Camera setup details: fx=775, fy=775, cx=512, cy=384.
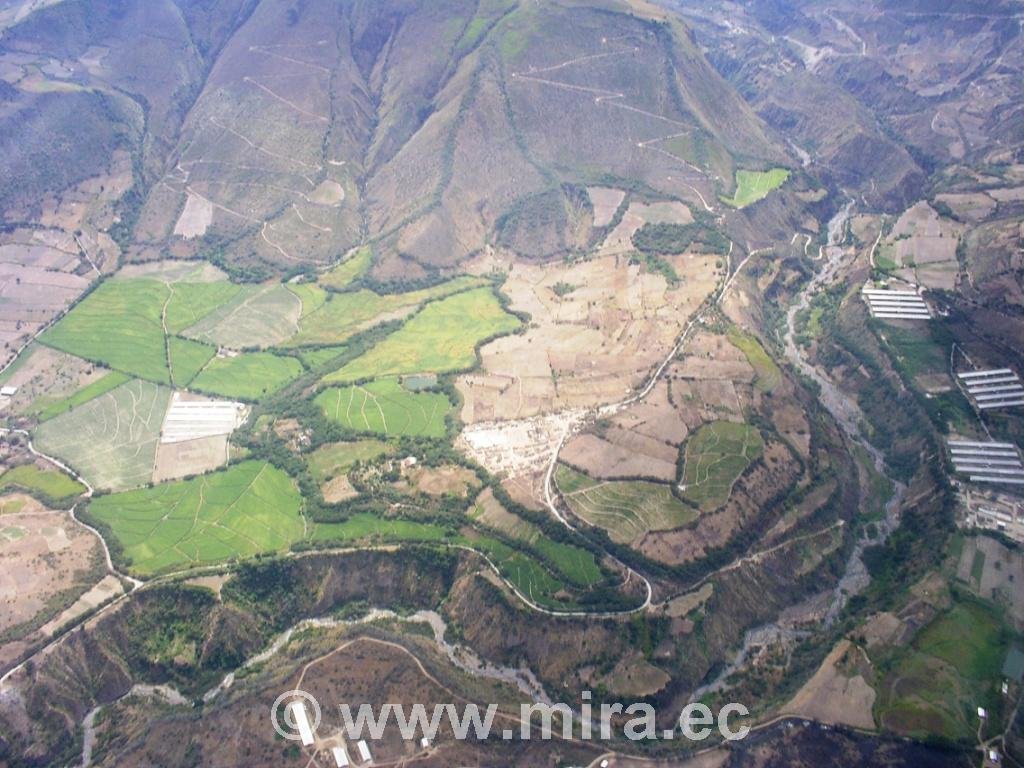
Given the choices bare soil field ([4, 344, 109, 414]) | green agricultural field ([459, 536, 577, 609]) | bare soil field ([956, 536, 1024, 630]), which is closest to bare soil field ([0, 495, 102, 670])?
bare soil field ([4, 344, 109, 414])

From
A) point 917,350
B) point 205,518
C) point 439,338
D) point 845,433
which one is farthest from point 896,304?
point 205,518

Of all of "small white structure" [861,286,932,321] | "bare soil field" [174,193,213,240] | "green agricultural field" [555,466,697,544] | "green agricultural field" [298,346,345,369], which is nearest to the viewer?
"green agricultural field" [555,466,697,544]

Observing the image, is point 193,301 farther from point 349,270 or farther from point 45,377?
point 349,270

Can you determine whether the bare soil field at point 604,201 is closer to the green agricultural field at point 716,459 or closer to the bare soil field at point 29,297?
the green agricultural field at point 716,459

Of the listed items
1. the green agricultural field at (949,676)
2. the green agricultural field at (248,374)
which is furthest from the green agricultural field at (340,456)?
the green agricultural field at (949,676)

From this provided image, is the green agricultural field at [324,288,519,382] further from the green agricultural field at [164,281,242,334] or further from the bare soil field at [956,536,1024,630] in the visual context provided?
the bare soil field at [956,536,1024,630]
